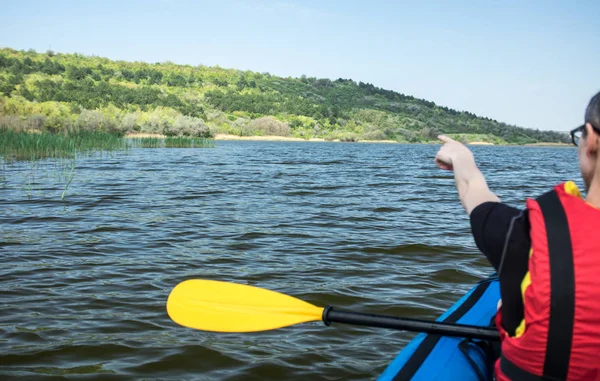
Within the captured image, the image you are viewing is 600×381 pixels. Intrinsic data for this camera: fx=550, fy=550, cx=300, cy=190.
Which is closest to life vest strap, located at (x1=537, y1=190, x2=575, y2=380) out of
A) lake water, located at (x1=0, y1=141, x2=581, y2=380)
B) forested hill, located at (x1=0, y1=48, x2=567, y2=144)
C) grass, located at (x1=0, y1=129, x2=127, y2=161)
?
lake water, located at (x1=0, y1=141, x2=581, y2=380)

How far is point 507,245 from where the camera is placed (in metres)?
1.28

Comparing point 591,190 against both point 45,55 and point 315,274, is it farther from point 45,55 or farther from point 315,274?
point 45,55

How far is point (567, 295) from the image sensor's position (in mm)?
1222

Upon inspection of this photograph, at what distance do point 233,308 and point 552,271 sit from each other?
5.47 feet

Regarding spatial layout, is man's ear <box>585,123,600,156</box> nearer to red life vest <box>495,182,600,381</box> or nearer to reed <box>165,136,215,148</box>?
red life vest <box>495,182,600,381</box>

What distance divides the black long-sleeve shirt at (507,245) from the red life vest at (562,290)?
0.07ft

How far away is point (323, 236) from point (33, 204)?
447 centimetres

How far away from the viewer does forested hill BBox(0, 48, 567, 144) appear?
4403 cm

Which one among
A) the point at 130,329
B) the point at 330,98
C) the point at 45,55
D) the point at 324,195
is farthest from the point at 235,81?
the point at 130,329

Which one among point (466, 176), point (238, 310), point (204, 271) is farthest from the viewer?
point (204, 271)

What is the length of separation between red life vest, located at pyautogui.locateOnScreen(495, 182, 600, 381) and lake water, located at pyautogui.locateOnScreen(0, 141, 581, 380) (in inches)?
72.3

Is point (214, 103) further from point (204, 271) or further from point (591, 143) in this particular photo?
point (591, 143)

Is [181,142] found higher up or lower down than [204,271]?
higher up

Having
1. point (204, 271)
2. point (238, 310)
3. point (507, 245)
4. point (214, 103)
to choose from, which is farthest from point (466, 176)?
point (214, 103)
